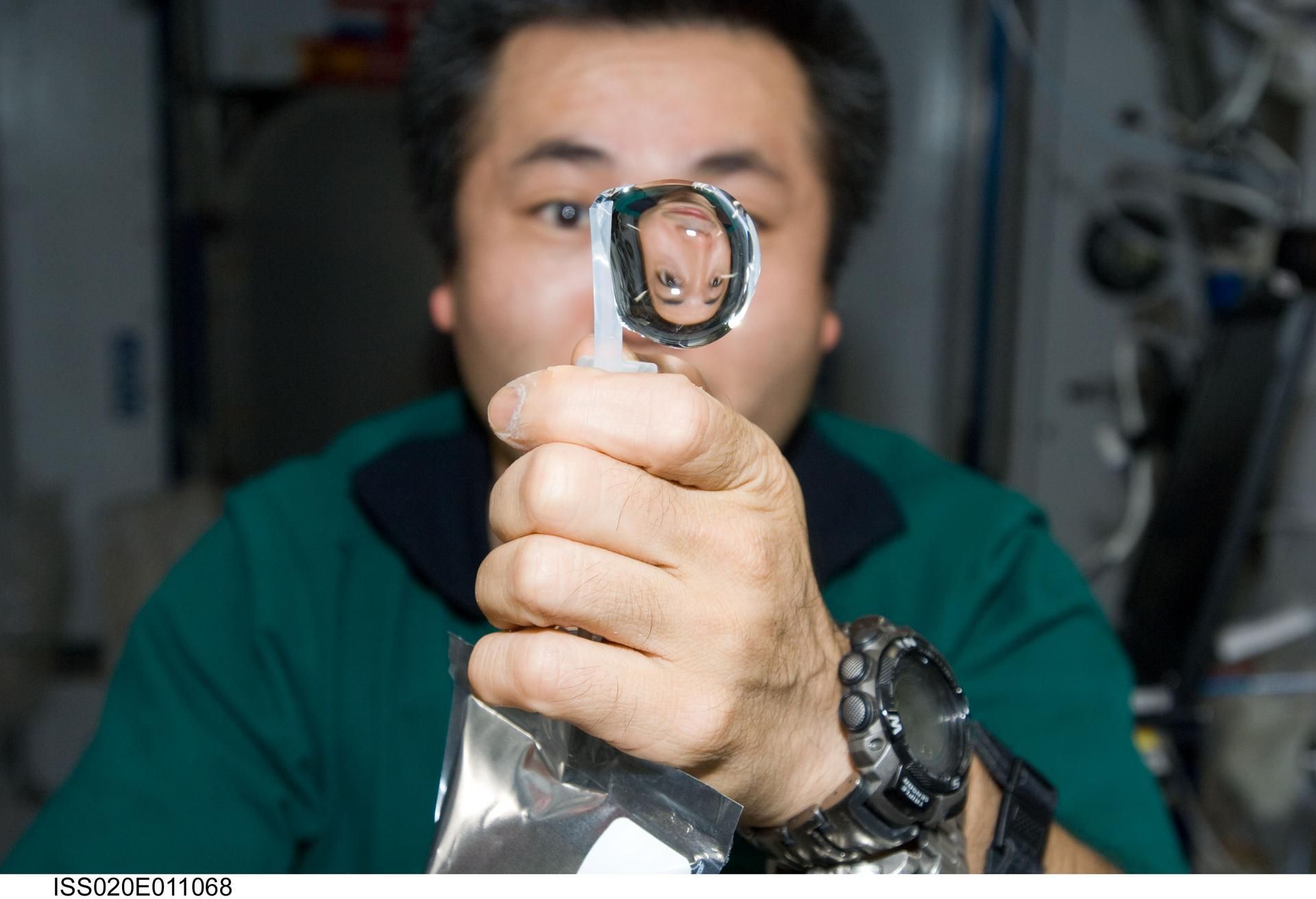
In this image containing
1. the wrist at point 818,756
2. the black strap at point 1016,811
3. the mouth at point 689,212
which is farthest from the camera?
the black strap at point 1016,811

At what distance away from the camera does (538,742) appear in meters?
0.50

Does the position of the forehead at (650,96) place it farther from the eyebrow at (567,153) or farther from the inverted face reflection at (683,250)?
the inverted face reflection at (683,250)

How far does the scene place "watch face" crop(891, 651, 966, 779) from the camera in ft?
1.90

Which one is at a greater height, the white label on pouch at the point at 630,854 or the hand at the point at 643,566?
the hand at the point at 643,566

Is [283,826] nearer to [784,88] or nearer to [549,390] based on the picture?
[549,390]

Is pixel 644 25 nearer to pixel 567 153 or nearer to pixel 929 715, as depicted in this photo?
pixel 567 153

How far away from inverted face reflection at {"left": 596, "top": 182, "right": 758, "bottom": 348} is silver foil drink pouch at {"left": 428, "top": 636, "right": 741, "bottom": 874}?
21 centimetres

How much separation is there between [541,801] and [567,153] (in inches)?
19.6

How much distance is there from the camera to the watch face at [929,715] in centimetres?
58

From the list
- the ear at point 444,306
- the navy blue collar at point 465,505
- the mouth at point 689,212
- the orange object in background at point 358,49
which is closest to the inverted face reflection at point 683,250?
the mouth at point 689,212

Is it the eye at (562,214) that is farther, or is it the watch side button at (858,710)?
the eye at (562,214)

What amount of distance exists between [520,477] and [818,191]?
0.60 meters

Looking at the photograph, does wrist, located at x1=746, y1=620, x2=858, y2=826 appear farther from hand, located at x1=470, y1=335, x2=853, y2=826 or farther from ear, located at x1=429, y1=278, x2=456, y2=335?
ear, located at x1=429, y1=278, x2=456, y2=335

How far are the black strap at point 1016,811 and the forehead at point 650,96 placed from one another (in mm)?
490
